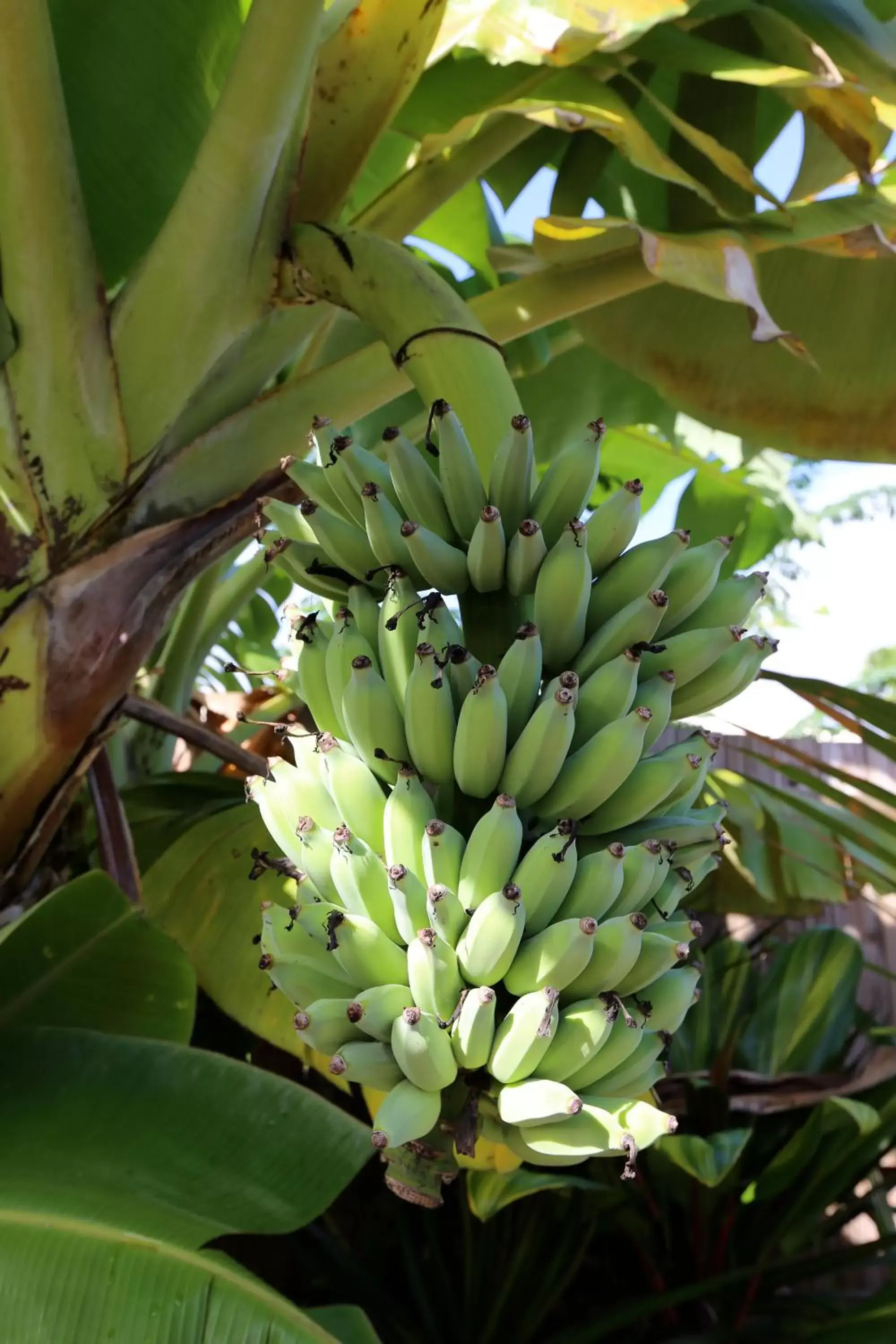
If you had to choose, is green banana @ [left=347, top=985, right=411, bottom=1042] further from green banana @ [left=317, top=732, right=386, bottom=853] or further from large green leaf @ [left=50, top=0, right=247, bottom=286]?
large green leaf @ [left=50, top=0, right=247, bottom=286]

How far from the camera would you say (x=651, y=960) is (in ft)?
1.60

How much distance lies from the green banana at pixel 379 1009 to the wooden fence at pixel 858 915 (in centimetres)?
177

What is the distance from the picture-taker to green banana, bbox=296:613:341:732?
57cm

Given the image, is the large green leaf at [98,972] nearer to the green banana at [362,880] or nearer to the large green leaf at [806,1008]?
the green banana at [362,880]

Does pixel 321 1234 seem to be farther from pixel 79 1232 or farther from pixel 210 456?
pixel 210 456

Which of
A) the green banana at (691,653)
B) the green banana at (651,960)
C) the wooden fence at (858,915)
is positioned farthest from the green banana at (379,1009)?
the wooden fence at (858,915)

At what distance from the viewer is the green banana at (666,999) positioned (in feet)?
1.68

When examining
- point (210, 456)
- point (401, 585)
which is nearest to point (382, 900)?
point (401, 585)

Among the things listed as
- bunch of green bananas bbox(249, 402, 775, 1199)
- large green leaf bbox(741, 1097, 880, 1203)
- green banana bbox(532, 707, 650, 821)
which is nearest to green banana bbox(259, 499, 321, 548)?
bunch of green bananas bbox(249, 402, 775, 1199)

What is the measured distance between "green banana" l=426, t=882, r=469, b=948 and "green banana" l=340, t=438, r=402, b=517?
0.23m

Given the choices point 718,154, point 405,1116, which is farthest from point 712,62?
point 405,1116

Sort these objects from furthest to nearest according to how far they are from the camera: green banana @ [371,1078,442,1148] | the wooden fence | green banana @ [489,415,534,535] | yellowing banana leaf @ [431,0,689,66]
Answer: the wooden fence, yellowing banana leaf @ [431,0,689,66], green banana @ [489,415,534,535], green banana @ [371,1078,442,1148]

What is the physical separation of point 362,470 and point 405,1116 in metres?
0.35

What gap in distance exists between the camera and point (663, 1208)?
155 cm
